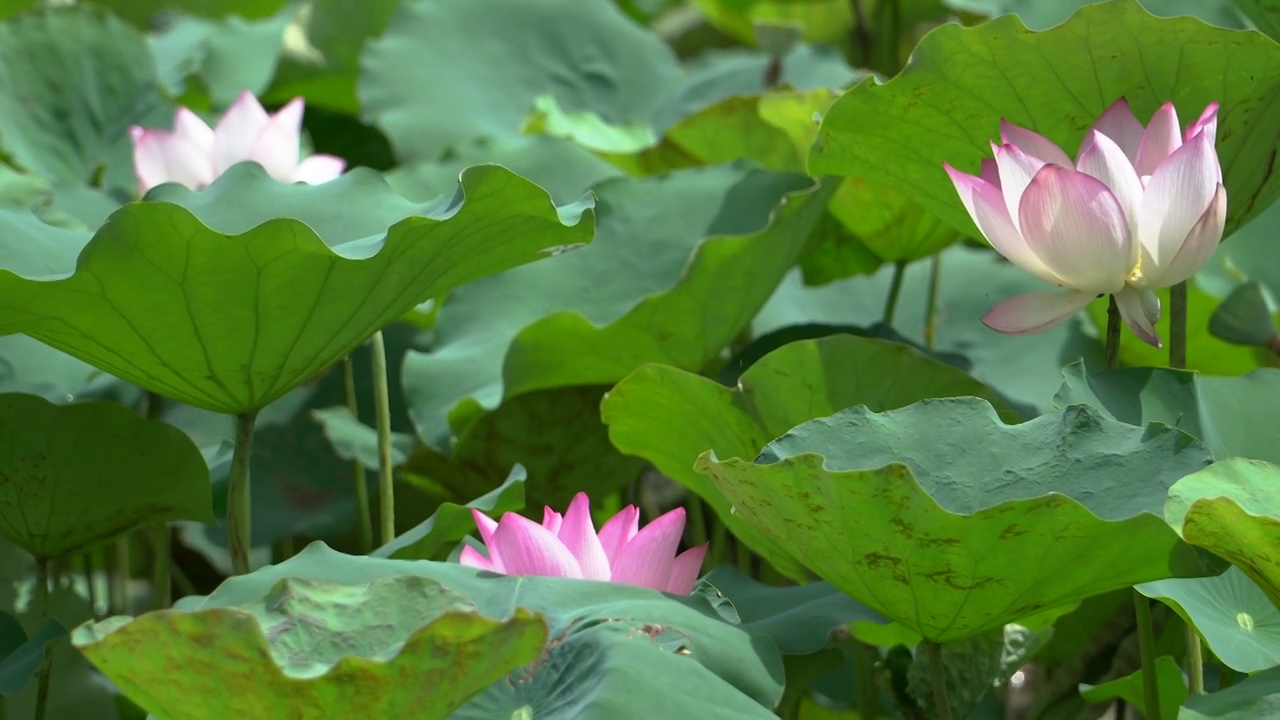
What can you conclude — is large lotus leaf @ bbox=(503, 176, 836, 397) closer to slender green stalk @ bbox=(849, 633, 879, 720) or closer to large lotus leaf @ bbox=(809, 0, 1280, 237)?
large lotus leaf @ bbox=(809, 0, 1280, 237)

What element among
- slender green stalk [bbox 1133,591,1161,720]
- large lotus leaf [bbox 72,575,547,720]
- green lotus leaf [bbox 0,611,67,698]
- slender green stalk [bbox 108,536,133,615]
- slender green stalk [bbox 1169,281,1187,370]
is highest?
slender green stalk [bbox 1169,281,1187,370]

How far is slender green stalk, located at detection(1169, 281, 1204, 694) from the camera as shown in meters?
0.89

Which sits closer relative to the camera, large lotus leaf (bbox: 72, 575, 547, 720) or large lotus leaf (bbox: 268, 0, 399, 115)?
large lotus leaf (bbox: 72, 575, 547, 720)

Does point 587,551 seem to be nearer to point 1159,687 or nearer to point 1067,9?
point 1159,687

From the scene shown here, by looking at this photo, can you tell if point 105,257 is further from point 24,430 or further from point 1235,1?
point 1235,1

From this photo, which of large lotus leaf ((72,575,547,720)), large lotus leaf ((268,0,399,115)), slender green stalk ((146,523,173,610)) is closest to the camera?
large lotus leaf ((72,575,547,720))

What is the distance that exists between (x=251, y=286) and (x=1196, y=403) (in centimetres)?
56

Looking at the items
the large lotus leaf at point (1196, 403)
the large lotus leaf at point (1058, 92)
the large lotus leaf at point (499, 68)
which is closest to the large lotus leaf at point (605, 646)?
the large lotus leaf at point (1196, 403)

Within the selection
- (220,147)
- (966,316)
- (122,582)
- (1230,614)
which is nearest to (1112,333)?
(1230,614)

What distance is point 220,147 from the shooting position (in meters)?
1.24

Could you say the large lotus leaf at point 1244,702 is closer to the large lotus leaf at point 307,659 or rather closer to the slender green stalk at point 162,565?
the large lotus leaf at point 307,659

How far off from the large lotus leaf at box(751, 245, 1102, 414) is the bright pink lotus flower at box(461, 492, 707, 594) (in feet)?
1.85

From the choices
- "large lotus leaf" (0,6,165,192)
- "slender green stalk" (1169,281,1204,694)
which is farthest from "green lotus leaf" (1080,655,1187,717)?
"large lotus leaf" (0,6,165,192)

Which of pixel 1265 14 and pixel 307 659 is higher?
pixel 1265 14
